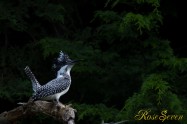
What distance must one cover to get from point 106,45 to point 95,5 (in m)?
0.47

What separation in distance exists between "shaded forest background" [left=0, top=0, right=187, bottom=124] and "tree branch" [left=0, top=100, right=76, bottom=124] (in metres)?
0.66

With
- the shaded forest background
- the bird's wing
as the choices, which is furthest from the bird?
the shaded forest background

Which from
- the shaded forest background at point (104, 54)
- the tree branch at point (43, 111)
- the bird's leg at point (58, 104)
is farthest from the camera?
the shaded forest background at point (104, 54)

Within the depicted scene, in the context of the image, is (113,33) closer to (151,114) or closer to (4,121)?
(151,114)

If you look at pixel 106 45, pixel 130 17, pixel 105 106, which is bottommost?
pixel 105 106

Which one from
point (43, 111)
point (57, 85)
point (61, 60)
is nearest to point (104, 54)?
point (61, 60)

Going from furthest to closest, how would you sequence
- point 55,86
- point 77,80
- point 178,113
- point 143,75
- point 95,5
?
1. point 95,5
2. point 77,80
3. point 143,75
4. point 178,113
5. point 55,86

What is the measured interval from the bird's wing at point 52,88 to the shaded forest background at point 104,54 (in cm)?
62

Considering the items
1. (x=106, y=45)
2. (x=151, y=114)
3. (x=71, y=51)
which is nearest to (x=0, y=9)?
(x=71, y=51)

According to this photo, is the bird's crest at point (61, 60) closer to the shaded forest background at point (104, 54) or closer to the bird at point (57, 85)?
the bird at point (57, 85)

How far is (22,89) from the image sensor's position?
17.5 ft

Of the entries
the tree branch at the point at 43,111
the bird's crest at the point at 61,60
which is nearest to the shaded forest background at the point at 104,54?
the bird's crest at the point at 61,60

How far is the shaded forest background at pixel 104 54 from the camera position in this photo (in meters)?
4.93

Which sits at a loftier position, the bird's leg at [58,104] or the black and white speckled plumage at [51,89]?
the black and white speckled plumage at [51,89]
